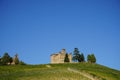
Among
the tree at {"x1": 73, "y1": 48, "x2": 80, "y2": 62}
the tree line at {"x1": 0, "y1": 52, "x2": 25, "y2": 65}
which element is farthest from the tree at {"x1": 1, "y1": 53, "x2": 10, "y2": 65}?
the tree at {"x1": 73, "y1": 48, "x2": 80, "y2": 62}

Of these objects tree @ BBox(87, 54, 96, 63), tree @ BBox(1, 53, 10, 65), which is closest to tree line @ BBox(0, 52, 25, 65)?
tree @ BBox(1, 53, 10, 65)

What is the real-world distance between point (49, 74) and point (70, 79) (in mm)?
7974

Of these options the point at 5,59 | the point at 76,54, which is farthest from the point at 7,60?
the point at 76,54

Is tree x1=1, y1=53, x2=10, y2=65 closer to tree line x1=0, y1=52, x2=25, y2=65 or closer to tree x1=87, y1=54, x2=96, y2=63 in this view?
tree line x1=0, y1=52, x2=25, y2=65

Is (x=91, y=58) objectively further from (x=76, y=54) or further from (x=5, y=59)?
(x=5, y=59)

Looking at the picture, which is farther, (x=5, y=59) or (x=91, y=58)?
(x=91, y=58)

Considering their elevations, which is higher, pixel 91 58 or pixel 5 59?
pixel 5 59

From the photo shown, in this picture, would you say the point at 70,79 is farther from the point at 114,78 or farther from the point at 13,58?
the point at 13,58

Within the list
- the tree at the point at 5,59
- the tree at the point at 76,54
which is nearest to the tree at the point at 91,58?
the tree at the point at 76,54

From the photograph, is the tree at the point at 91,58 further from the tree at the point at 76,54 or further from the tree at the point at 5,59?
the tree at the point at 5,59

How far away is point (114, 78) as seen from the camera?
88.8 m

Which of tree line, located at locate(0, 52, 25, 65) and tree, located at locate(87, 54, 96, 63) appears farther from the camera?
tree, located at locate(87, 54, 96, 63)

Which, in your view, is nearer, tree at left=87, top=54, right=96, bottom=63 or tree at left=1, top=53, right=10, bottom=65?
tree at left=1, top=53, right=10, bottom=65

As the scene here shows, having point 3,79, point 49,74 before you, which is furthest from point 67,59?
point 3,79
